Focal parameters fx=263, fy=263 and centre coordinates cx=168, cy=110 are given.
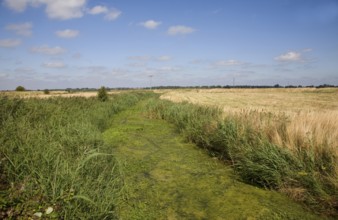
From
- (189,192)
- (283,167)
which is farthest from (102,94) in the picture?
(283,167)

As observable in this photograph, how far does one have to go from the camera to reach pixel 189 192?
17.1ft

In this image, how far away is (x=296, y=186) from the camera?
4.97 meters

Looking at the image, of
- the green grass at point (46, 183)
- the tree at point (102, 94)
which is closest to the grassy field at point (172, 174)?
the green grass at point (46, 183)

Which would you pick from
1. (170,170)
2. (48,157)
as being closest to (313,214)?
(170,170)

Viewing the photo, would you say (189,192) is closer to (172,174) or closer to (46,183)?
(172,174)

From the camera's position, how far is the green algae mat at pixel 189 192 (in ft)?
14.3

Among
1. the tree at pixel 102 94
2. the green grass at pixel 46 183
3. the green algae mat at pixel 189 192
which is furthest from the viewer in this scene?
the tree at pixel 102 94

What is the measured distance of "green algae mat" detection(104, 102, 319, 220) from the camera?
4344mm

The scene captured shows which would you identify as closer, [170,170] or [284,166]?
[284,166]

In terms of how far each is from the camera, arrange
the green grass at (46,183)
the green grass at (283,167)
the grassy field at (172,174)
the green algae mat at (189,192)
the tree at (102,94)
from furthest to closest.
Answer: the tree at (102,94) → the green grass at (283,167) → the green algae mat at (189,192) → the grassy field at (172,174) → the green grass at (46,183)

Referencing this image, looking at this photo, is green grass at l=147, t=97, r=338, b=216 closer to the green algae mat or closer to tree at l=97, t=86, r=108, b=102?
the green algae mat

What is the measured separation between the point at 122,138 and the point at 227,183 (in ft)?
17.5

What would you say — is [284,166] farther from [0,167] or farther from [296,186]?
[0,167]

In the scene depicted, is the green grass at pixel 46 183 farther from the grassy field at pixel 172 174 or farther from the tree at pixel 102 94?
the tree at pixel 102 94
